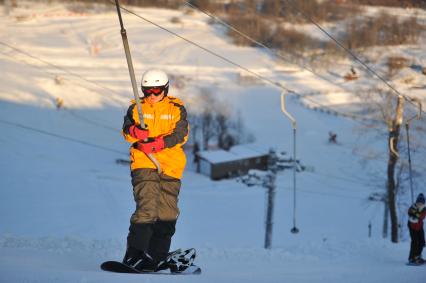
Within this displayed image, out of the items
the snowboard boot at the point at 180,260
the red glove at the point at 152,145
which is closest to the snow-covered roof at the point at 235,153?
the snowboard boot at the point at 180,260

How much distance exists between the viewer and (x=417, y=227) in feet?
21.1

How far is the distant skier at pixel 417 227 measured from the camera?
20.7ft

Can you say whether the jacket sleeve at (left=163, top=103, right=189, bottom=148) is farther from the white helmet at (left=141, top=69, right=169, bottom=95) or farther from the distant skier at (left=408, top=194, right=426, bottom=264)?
the distant skier at (left=408, top=194, right=426, bottom=264)

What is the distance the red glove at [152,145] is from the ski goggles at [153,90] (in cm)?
34

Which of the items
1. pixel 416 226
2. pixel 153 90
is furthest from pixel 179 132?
pixel 416 226

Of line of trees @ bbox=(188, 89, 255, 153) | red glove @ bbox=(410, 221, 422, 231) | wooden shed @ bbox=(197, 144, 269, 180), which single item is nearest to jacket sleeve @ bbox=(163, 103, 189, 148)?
red glove @ bbox=(410, 221, 422, 231)

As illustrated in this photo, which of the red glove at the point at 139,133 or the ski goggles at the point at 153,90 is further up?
the ski goggles at the point at 153,90

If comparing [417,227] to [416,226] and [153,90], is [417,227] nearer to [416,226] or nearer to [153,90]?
[416,226]

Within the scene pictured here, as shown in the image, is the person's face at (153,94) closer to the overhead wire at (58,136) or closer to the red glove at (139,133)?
the red glove at (139,133)

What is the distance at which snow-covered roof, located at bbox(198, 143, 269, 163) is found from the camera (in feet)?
80.3

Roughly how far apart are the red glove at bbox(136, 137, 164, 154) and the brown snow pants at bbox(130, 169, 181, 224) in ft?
0.57

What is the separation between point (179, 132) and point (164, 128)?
0.12 metres

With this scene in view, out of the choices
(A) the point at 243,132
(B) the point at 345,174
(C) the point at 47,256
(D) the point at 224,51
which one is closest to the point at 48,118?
(A) the point at 243,132

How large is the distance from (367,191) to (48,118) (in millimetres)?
16165
